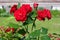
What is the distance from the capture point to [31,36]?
2.11m

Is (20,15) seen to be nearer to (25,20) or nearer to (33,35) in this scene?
(25,20)

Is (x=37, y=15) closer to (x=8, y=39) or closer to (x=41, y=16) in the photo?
(x=41, y=16)

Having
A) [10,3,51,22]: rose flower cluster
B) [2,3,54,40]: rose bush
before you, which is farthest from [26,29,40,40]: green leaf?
[10,3,51,22]: rose flower cluster

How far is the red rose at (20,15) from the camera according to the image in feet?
7.11

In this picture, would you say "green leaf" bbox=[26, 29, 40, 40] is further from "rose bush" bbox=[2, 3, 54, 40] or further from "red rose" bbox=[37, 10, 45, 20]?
"red rose" bbox=[37, 10, 45, 20]

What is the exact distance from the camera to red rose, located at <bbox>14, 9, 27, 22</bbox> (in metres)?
2.17

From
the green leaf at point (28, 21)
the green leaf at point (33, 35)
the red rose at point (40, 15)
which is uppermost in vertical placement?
the red rose at point (40, 15)

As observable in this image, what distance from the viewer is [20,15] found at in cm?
218

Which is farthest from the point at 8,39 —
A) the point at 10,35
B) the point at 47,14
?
the point at 47,14

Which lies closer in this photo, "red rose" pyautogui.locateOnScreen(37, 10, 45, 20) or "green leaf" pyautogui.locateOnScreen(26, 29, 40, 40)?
"green leaf" pyautogui.locateOnScreen(26, 29, 40, 40)

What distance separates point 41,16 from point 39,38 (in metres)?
0.17

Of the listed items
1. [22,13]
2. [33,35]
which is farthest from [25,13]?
[33,35]

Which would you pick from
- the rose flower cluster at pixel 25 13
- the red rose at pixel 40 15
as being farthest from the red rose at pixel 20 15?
the red rose at pixel 40 15

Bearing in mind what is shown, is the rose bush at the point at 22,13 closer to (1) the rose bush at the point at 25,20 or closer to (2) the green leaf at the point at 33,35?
(1) the rose bush at the point at 25,20
